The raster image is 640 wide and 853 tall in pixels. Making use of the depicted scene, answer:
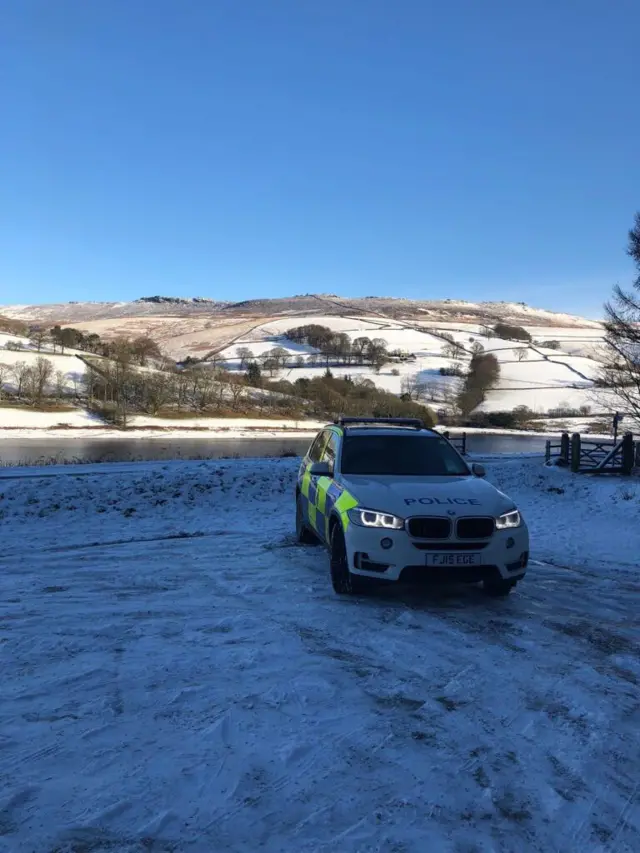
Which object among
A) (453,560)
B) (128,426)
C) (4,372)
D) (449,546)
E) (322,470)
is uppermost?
(4,372)

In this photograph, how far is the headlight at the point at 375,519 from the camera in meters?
6.05

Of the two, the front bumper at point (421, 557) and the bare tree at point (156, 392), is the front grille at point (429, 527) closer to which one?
the front bumper at point (421, 557)

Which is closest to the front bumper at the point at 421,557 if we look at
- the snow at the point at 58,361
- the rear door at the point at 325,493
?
the rear door at the point at 325,493

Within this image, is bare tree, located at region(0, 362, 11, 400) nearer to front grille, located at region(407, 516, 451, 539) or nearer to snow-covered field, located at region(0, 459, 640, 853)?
snow-covered field, located at region(0, 459, 640, 853)

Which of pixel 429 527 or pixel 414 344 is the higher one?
pixel 414 344

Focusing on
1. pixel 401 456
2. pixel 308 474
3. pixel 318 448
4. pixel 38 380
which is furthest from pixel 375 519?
pixel 38 380

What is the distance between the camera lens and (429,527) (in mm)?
6039

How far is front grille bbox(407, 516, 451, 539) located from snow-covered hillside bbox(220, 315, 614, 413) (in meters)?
75.8

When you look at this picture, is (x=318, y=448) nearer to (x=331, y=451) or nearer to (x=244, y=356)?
(x=331, y=451)

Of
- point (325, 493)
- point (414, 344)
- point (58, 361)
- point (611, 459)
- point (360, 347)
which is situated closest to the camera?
point (325, 493)

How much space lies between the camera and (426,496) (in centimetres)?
637

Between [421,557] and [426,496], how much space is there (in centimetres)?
69

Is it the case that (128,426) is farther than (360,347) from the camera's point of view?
No

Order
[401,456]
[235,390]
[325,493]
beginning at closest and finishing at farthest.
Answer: [325,493] < [401,456] < [235,390]
